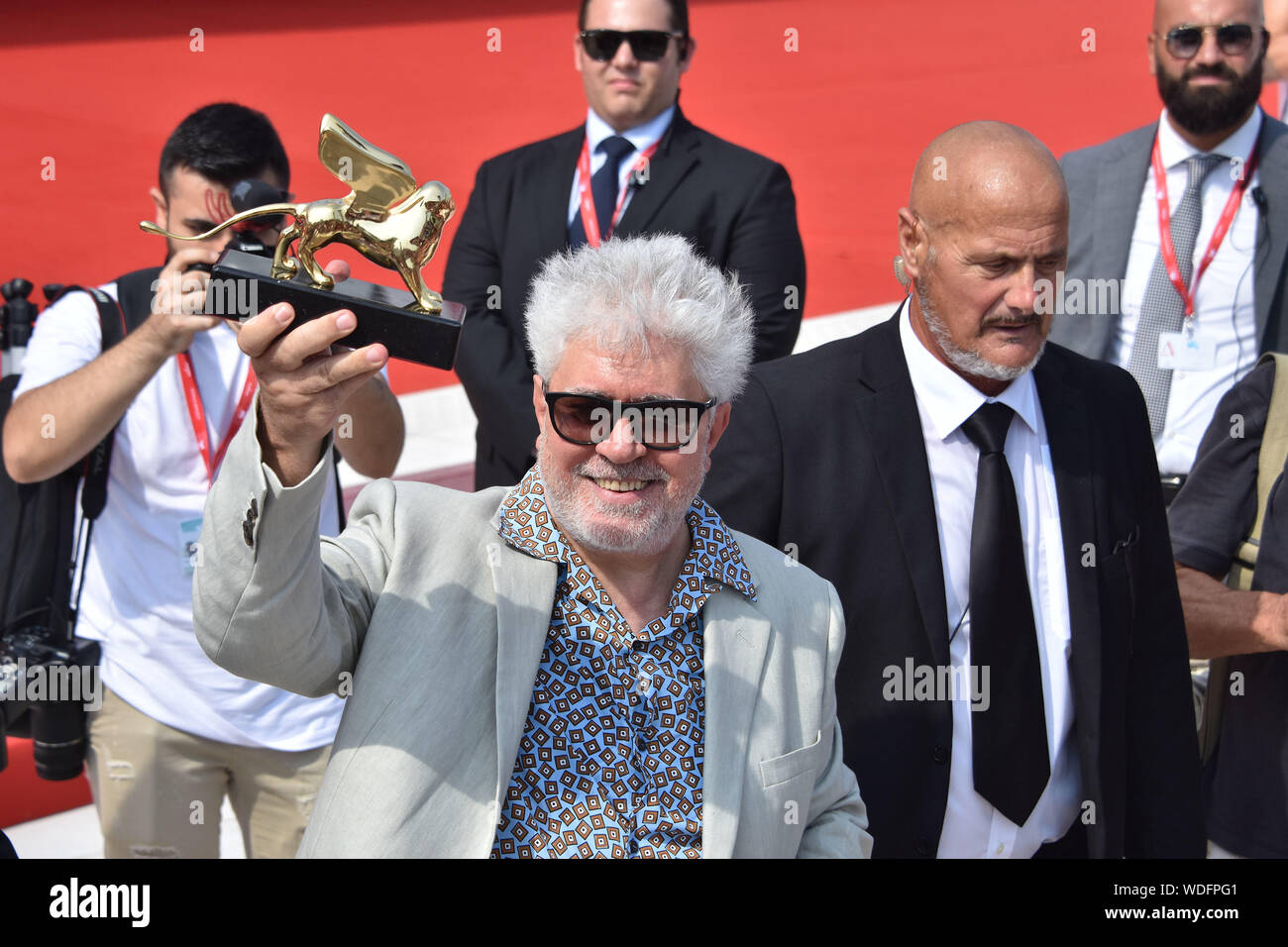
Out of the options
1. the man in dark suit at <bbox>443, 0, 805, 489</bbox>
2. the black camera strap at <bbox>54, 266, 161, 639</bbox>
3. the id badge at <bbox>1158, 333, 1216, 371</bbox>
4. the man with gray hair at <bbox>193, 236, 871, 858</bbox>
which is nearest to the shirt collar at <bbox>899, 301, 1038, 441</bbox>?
the man with gray hair at <bbox>193, 236, 871, 858</bbox>

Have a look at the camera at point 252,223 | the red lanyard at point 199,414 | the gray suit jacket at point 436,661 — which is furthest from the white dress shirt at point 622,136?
the gray suit jacket at point 436,661

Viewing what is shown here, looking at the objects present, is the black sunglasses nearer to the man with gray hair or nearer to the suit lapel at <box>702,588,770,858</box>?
the man with gray hair

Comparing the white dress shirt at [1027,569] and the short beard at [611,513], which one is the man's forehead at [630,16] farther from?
the short beard at [611,513]

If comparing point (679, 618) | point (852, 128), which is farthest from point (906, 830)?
point (852, 128)

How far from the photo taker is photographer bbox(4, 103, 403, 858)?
11.3 ft

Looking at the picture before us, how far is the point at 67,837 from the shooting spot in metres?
4.75

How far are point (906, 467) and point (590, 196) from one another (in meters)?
1.78

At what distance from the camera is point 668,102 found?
14.8 feet

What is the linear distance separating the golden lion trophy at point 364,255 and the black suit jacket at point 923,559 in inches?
39.2

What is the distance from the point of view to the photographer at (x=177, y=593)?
11.3ft

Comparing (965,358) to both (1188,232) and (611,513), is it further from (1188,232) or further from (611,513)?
(1188,232)

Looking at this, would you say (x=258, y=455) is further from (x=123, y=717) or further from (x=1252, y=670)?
(x=1252, y=670)

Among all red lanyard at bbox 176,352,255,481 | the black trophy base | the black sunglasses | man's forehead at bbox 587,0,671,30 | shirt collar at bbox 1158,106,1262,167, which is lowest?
red lanyard at bbox 176,352,255,481

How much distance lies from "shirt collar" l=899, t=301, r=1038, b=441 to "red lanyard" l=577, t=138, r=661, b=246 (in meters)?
1.39
